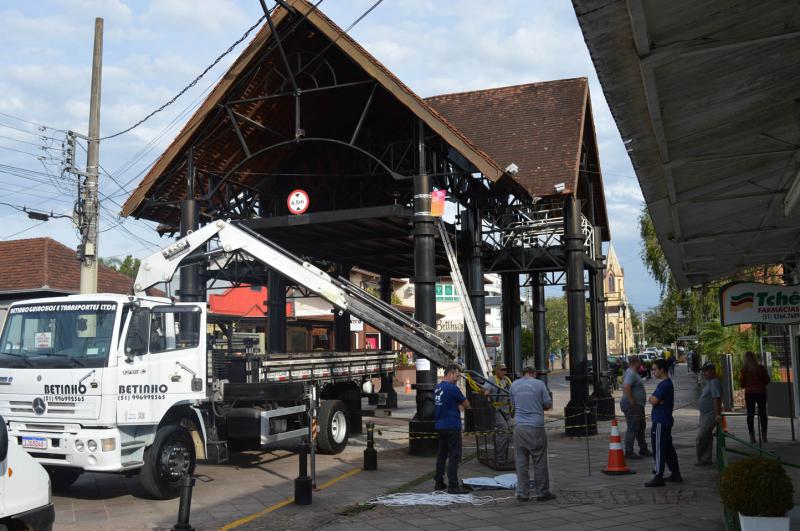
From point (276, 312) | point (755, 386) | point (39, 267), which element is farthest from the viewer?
point (39, 267)

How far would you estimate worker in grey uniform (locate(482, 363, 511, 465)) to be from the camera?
42.1 feet

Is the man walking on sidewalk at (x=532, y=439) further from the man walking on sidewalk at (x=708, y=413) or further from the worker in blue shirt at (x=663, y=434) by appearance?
the man walking on sidewalk at (x=708, y=413)

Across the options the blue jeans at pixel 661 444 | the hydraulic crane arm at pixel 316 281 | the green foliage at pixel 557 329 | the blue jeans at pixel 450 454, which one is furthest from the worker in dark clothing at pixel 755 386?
the green foliage at pixel 557 329

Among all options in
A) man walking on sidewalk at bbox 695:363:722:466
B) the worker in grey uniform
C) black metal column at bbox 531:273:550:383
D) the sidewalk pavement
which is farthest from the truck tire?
black metal column at bbox 531:273:550:383

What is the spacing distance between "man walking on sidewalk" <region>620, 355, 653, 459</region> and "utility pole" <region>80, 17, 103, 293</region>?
12.5m

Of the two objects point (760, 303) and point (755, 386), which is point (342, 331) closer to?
point (755, 386)

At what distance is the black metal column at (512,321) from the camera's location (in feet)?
97.3

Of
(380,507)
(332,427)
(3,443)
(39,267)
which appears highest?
(39,267)

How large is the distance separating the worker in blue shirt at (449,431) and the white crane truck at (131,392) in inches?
104

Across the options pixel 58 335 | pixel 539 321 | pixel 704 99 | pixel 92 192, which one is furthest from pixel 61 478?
pixel 539 321

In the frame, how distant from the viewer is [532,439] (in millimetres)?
10117

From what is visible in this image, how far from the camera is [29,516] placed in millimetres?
6023

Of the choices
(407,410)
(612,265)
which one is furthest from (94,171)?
(612,265)

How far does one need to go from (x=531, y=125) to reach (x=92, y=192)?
1284 cm
